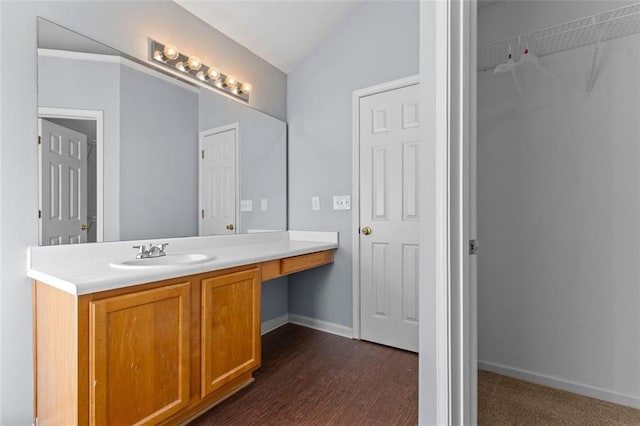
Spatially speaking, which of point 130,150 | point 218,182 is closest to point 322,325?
point 218,182

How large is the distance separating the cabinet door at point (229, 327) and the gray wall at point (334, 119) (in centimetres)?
102

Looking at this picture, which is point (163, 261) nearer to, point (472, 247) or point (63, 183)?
point (63, 183)

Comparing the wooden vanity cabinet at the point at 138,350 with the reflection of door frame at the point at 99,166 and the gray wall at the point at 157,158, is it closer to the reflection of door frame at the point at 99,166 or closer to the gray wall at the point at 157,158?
the reflection of door frame at the point at 99,166

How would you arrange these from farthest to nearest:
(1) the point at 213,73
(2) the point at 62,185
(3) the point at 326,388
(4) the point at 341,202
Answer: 1. (4) the point at 341,202
2. (1) the point at 213,73
3. (3) the point at 326,388
4. (2) the point at 62,185

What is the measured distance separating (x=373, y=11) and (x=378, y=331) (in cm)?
256

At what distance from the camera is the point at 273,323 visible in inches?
113

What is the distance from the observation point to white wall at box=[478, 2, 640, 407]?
1.70 meters

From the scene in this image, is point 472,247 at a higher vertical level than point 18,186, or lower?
lower

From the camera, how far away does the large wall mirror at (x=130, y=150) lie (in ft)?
5.02

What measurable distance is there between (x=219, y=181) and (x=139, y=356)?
51.9 inches

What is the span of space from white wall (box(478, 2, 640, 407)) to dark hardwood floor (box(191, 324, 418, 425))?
0.65m

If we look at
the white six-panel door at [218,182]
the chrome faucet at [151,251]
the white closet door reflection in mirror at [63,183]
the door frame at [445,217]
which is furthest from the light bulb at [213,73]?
the door frame at [445,217]

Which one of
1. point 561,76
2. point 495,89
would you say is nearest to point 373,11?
point 495,89

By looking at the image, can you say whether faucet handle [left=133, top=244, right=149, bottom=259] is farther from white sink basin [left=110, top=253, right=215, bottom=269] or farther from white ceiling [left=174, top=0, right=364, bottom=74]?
white ceiling [left=174, top=0, right=364, bottom=74]
